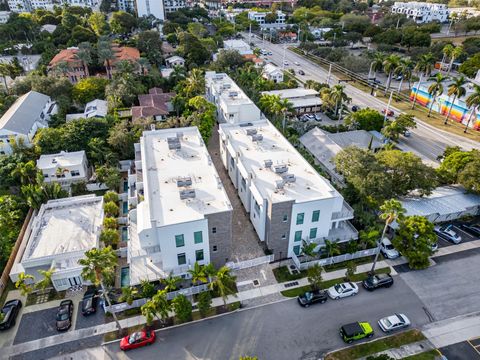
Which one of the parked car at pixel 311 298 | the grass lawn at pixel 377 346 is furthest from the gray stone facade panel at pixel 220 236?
the grass lawn at pixel 377 346

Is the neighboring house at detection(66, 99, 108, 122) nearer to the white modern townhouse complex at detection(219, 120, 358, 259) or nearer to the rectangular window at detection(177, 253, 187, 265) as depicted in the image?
the white modern townhouse complex at detection(219, 120, 358, 259)

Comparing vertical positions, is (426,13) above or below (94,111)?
above

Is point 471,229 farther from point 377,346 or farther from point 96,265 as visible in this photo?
point 96,265

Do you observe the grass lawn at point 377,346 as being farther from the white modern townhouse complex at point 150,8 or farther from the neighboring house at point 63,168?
the white modern townhouse complex at point 150,8

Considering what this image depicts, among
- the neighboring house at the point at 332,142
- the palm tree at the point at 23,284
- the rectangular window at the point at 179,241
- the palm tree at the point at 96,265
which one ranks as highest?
the palm tree at the point at 96,265

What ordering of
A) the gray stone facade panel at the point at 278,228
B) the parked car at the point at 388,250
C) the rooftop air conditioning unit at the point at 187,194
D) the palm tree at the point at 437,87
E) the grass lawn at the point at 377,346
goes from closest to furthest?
the grass lawn at the point at 377,346
the gray stone facade panel at the point at 278,228
the rooftop air conditioning unit at the point at 187,194
the parked car at the point at 388,250
the palm tree at the point at 437,87

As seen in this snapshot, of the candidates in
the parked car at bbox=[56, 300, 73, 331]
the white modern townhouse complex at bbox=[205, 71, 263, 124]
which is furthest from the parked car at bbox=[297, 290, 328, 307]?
the white modern townhouse complex at bbox=[205, 71, 263, 124]

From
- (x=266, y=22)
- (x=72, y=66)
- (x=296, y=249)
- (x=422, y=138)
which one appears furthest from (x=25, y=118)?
(x=266, y=22)

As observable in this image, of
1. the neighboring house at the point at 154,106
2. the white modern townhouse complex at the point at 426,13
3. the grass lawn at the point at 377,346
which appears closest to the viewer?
the grass lawn at the point at 377,346
